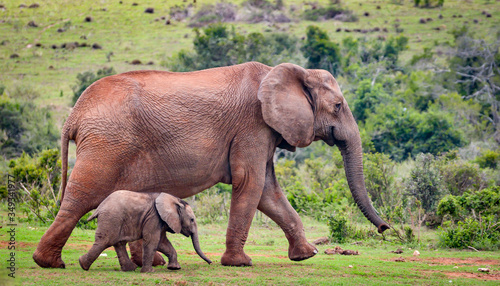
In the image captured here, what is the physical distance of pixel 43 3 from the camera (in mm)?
51625

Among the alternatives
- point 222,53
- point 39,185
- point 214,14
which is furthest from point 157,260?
point 214,14

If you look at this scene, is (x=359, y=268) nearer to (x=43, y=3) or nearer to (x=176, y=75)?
(x=176, y=75)

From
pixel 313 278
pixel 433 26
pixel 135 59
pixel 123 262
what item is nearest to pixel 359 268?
pixel 313 278

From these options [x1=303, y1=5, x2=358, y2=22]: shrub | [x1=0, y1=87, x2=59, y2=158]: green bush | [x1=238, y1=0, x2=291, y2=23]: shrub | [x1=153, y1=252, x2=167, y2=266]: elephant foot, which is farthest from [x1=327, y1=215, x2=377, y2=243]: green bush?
[x1=303, y1=5, x2=358, y2=22]: shrub

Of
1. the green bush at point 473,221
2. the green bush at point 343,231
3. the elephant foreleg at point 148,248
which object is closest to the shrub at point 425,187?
the green bush at point 473,221

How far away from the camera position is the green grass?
320 inches

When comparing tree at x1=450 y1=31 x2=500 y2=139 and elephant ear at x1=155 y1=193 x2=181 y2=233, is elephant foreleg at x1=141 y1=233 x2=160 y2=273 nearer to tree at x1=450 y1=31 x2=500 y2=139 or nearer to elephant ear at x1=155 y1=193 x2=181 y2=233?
elephant ear at x1=155 y1=193 x2=181 y2=233

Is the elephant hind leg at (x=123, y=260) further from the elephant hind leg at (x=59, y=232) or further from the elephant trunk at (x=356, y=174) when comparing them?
the elephant trunk at (x=356, y=174)

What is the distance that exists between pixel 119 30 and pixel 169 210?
40.8 m

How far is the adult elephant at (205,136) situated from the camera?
8.55 metres

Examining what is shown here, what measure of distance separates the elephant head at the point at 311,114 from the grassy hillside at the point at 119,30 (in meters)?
25.4

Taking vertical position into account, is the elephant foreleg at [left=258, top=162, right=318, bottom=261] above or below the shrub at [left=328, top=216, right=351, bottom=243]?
above

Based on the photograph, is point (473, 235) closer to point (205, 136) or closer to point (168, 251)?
point (205, 136)

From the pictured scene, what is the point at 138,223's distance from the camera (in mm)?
8508
